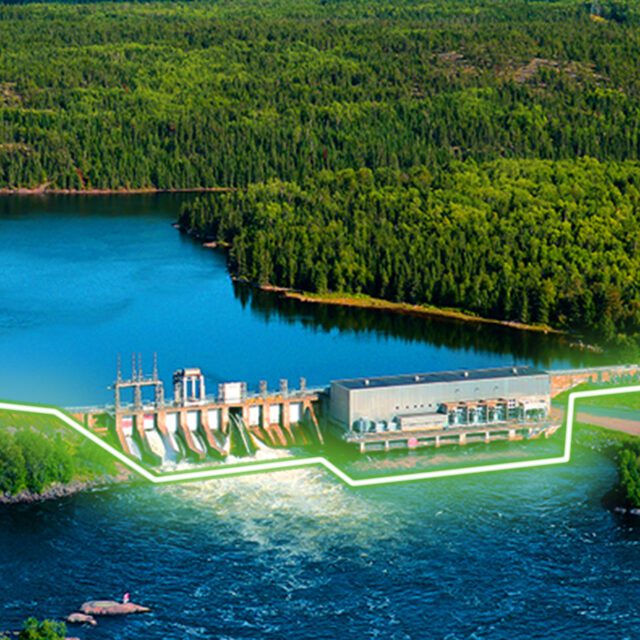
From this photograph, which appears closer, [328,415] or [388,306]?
[328,415]

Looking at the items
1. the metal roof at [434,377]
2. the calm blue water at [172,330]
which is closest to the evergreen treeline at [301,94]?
the calm blue water at [172,330]

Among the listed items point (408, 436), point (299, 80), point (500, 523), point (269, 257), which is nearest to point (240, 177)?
point (299, 80)

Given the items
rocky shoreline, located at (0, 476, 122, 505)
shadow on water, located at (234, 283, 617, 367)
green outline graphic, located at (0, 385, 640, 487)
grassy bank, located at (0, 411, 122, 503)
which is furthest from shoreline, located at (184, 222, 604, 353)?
rocky shoreline, located at (0, 476, 122, 505)

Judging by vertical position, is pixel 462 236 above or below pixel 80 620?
above

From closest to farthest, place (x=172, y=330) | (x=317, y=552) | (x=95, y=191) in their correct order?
(x=317, y=552) → (x=172, y=330) → (x=95, y=191)

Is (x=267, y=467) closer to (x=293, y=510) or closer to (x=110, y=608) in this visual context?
(x=293, y=510)

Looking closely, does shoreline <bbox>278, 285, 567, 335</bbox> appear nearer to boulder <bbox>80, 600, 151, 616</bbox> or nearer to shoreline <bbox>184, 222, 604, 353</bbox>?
shoreline <bbox>184, 222, 604, 353</bbox>

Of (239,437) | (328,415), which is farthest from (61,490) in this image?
(328,415)
